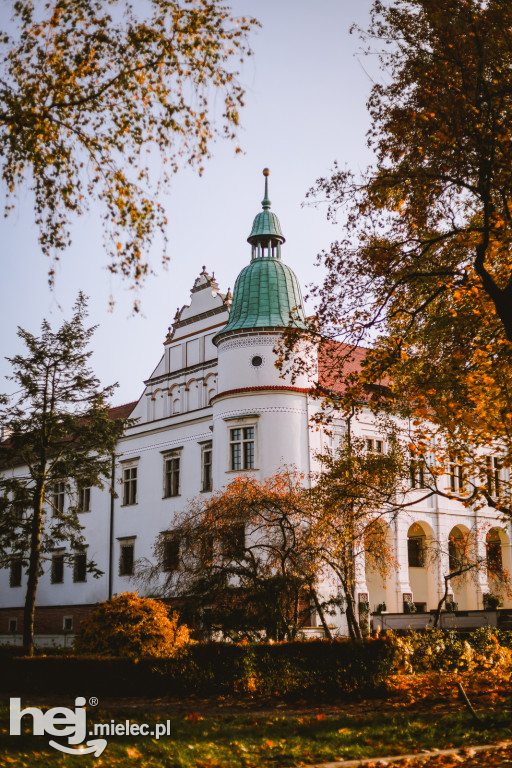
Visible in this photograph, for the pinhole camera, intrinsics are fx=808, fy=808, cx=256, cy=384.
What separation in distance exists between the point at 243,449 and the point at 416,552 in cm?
1252

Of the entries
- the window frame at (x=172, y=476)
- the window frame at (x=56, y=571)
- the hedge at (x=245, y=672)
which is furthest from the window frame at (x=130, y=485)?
the hedge at (x=245, y=672)

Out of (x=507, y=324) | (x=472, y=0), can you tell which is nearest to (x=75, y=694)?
(x=507, y=324)

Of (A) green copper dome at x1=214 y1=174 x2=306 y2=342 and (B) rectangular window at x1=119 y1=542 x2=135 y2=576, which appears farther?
(B) rectangular window at x1=119 y1=542 x2=135 y2=576

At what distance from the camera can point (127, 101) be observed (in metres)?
A: 10.3

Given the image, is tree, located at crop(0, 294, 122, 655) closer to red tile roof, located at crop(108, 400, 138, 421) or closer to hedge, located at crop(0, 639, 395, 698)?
hedge, located at crop(0, 639, 395, 698)

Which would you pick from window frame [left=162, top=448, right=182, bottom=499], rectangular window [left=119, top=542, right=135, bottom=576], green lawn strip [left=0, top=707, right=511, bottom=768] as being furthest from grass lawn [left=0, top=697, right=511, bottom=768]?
rectangular window [left=119, top=542, right=135, bottom=576]

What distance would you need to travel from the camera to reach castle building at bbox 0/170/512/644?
36.6 m

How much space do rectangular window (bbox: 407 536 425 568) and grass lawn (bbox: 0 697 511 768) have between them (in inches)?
1152

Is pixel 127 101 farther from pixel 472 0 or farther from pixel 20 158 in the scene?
pixel 472 0

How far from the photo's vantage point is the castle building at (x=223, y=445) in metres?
36.6

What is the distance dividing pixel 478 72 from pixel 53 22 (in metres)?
6.09

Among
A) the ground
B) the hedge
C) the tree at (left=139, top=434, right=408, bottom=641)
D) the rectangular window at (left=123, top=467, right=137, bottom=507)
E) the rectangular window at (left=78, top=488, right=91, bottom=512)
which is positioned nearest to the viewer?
the ground

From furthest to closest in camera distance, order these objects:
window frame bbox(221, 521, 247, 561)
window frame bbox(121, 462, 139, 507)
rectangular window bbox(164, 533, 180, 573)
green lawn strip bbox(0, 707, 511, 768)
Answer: window frame bbox(121, 462, 139, 507) < rectangular window bbox(164, 533, 180, 573) < window frame bbox(221, 521, 247, 561) < green lawn strip bbox(0, 707, 511, 768)

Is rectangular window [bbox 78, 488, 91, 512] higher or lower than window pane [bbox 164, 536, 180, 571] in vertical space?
higher
